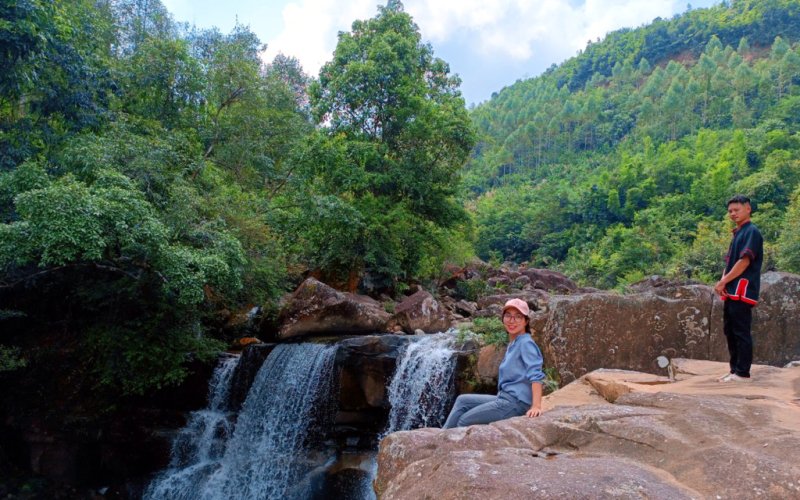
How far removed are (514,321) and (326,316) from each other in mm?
7918

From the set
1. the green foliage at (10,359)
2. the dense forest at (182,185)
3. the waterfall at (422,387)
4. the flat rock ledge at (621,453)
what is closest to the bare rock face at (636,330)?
the flat rock ledge at (621,453)

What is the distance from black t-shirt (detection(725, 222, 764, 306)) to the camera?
14.0 ft

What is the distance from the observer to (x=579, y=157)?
210 feet

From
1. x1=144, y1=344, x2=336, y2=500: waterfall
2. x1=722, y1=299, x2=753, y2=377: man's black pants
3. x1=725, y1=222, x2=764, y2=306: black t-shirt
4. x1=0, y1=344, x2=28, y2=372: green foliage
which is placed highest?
x1=725, y1=222, x2=764, y2=306: black t-shirt

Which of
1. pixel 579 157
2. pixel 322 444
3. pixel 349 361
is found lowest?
pixel 322 444

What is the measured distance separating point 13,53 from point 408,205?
9.95 meters

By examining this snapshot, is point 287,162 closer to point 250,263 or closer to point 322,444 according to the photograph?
point 250,263

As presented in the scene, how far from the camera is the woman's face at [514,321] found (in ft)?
12.3

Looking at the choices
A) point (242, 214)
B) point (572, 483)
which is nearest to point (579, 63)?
point (242, 214)

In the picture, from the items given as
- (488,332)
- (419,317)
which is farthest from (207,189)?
(488,332)

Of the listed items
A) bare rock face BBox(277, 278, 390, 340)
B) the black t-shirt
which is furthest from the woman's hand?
bare rock face BBox(277, 278, 390, 340)

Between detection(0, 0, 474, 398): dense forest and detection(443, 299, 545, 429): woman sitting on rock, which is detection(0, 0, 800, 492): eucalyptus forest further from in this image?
detection(443, 299, 545, 429): woman sitting on rock

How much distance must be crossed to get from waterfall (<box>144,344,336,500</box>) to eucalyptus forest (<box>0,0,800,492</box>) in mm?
1508

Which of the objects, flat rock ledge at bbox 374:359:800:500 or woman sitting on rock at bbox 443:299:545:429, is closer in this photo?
flat rock ledge at bbox 374:359:800:500
